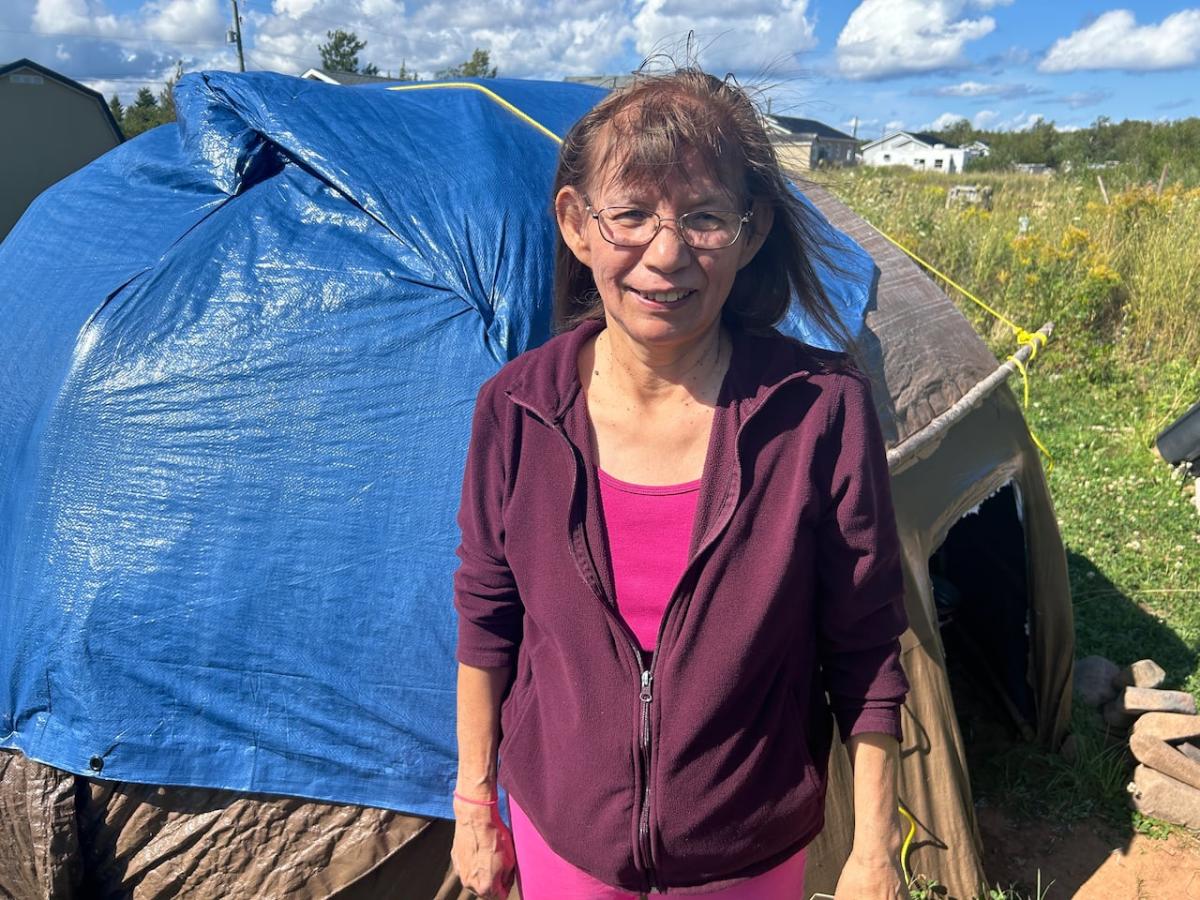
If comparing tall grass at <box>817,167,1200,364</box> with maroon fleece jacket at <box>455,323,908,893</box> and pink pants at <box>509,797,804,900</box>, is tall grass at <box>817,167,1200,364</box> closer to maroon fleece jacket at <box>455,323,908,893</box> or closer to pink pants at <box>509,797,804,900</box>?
maroon fleece jacket at <box>455,323,908,893</box>

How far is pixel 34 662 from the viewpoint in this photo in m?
2.14

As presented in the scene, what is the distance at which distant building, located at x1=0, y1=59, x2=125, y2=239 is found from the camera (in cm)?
1303

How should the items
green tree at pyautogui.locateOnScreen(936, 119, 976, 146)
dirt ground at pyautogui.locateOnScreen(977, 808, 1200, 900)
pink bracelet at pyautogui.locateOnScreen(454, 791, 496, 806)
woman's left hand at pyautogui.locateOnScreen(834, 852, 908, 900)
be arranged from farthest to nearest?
green tree at pyautogui.locateOnScreen(936, 119, 976, 146) → dirt ground at pyautogui.locateOnScreen(977, 808, 1200, 900) → pink bracelet at pyautogui.locateOnScreen(454, 791, 496, 806) → woman's left hand at pyautogui.locateOnScreen(834, 852, 908, 900)

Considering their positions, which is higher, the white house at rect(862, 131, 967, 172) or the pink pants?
the pink pants

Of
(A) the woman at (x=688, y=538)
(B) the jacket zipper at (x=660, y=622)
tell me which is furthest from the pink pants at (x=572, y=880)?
(B) the jacket zipper at (x=660, y=622)

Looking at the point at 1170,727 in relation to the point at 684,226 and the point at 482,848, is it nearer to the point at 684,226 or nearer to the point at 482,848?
the point at 482,848

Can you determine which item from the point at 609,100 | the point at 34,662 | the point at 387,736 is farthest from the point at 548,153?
the point at 34,662

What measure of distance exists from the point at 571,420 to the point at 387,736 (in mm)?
1009

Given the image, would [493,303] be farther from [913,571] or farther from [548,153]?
[913,571]

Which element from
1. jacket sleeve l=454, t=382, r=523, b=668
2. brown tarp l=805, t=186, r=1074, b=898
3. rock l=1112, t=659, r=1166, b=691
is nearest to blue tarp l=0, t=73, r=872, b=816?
jacket sleeve l=454, t=382, r=523, b=668

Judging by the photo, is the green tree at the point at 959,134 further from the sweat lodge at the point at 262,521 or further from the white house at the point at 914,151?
the sweat lodge at the point at 262,521

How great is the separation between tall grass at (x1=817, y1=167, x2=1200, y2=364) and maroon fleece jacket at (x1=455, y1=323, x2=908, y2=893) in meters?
6.47

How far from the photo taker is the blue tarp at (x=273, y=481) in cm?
209

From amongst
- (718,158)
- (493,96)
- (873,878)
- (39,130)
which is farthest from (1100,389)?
(39,130)
